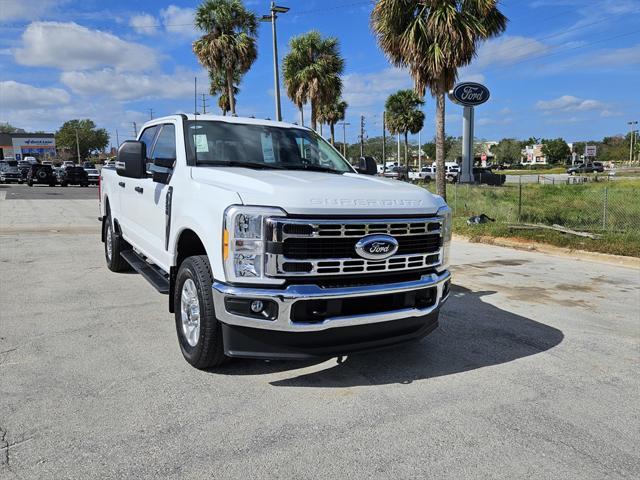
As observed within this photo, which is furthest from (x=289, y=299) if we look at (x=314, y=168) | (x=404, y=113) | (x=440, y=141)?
(x=404, y=113)

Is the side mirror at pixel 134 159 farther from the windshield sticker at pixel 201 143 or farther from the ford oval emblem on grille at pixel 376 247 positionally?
the ford oval emblem on grille at pixel 376 247

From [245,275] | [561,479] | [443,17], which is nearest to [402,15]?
[443,17]

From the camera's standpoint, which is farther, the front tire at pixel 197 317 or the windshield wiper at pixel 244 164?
the windshield wiper at pixel 244 164

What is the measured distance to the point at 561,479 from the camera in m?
2.76

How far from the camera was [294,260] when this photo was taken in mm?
3469

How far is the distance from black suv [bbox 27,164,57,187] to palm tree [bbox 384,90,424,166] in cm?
3145

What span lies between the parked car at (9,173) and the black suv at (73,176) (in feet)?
21.1

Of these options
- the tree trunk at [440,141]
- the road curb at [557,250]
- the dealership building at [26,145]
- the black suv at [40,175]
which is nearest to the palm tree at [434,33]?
the tree trunk at [440,141]

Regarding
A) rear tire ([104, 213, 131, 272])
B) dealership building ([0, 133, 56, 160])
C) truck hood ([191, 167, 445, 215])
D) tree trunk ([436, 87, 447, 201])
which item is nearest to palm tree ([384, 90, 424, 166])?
tree trunk ([436, 87, 447, 201])

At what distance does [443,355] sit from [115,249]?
506 cm

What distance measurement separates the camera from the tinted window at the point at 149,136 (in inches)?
236

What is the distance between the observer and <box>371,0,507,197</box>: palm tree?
45.4ft

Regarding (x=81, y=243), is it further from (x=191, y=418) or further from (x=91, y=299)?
(x=191, y=418)

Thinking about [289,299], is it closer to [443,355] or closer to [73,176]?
[443,355]
